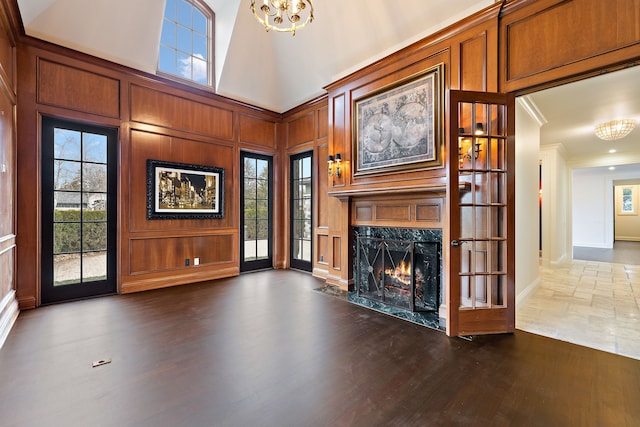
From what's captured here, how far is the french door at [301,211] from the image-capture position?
19.1ft

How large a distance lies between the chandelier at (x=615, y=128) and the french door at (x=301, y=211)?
5.28 m

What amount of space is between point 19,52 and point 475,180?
19.1 ft

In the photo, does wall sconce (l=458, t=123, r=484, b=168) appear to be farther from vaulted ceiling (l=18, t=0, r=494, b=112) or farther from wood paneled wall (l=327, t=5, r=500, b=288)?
vaulted ceiling (l=18, t=0, r=494, b=112)

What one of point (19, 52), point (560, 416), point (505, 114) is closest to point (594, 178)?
point (505, 114)

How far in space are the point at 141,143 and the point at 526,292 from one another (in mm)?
6292

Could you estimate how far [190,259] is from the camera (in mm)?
5027

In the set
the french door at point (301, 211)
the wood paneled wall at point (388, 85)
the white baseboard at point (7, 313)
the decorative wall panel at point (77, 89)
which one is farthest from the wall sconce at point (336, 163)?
the white baseboard at point (7, 313)

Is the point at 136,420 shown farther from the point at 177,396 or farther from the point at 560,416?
the point at 560,416

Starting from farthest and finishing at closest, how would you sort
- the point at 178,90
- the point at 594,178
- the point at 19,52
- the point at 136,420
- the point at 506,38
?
the point at 594,178
the point at 178,90
the point at 19,52
the point at 506,38
the point at 136,420

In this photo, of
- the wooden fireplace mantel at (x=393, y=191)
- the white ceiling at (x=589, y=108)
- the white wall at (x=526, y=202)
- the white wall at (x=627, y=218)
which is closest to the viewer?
the wooden fireplace mantel at (x=393, y=191)

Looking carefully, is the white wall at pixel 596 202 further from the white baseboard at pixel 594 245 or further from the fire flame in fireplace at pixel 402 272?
the fire flame in fireplace at pixel 402 272

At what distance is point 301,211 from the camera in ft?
19.8

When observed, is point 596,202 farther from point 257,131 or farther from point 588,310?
point 257,131

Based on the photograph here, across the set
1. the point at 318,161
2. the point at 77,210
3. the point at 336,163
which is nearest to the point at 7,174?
the point at 77,210
